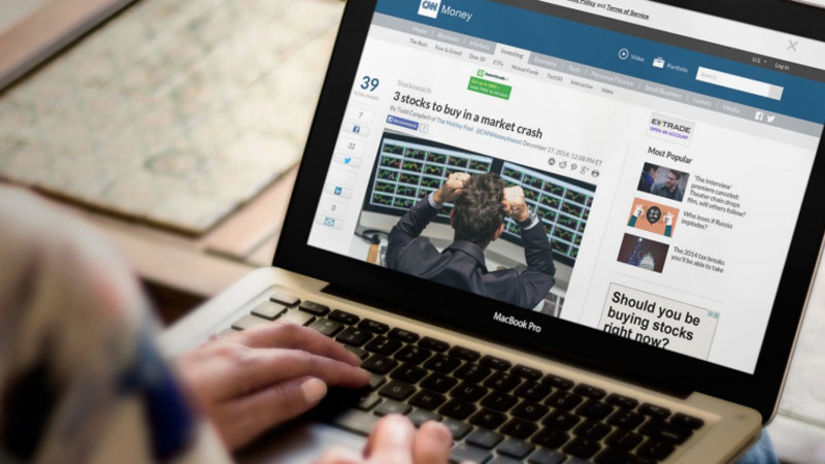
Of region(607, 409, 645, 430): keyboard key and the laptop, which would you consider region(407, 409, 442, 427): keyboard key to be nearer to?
the laptop

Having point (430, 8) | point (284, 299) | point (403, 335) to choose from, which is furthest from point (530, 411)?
point (430, 8)

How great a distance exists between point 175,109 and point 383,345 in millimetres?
679

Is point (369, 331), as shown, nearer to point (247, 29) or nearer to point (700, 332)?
point (700, 332)

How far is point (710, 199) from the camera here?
72 centimetres

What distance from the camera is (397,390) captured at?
25.9 inches

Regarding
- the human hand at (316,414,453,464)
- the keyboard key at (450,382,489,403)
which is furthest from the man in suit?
the human hand at (316,414,453,464)

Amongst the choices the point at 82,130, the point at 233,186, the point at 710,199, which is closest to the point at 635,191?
the point at 710,199

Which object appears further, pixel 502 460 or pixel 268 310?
pixel 268 310

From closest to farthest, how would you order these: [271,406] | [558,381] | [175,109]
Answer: [271,406] < [558,381] < [175,109]

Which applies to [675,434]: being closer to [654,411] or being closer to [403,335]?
[654,411]

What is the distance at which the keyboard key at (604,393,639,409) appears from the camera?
2.21 feet

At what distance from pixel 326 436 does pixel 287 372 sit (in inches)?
2.1

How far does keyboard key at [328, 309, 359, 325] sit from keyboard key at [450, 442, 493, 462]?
0.54 ft

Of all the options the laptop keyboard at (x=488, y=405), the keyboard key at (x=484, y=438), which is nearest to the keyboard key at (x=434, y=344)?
the laptop keyboard at (x=488, y=405)
